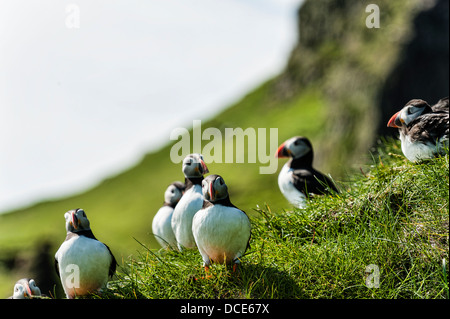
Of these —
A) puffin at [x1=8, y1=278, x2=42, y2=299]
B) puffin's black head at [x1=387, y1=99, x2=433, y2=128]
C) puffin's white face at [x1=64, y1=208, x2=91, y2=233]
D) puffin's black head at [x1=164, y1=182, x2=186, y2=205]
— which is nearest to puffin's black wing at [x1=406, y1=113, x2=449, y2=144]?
puffin's black head at [x1=387, y1=99, x2=433, y2=128]

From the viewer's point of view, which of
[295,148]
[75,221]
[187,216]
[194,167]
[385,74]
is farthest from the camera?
[385,74]

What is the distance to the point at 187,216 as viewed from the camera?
6848 mm

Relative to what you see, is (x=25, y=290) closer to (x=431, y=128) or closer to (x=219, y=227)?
(x=219, y=227)

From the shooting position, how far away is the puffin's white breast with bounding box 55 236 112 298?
5.99 m

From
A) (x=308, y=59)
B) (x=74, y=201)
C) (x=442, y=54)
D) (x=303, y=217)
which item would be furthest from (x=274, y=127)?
(x=303, y=217)

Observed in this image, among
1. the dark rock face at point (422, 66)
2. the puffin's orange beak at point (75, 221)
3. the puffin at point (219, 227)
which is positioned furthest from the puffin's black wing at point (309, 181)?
the dark rock face at point (422, 66)

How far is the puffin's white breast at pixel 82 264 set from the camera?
5.99m

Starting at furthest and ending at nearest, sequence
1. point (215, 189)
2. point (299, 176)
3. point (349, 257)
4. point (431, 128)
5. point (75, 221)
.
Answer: point (299, 176)
point (431, 128)
point (75, 221)
point (349, 257)
point (215, 189)

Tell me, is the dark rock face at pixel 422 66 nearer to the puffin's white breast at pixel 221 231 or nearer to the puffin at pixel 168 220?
the puffin at pixel 168 220

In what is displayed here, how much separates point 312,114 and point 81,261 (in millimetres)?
34333

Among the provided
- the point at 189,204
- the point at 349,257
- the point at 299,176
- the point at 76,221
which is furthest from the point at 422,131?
the point at 76,221

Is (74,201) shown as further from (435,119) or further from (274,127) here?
(435,119)

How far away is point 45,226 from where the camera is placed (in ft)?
145
